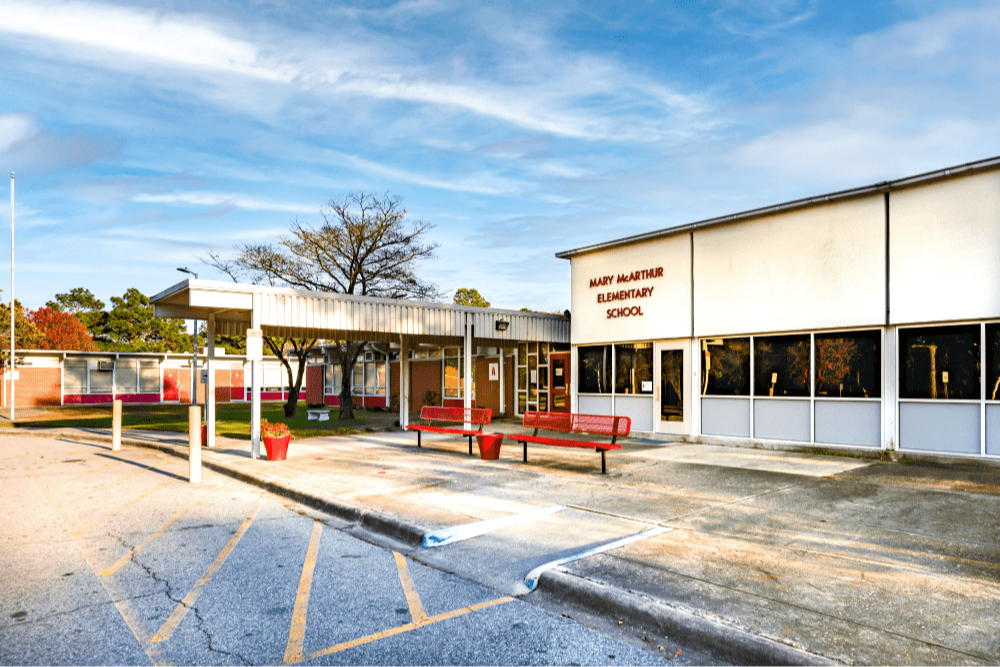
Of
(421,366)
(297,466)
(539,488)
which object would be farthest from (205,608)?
(421,366)

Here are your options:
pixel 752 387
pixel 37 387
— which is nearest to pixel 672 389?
pixel 752 387

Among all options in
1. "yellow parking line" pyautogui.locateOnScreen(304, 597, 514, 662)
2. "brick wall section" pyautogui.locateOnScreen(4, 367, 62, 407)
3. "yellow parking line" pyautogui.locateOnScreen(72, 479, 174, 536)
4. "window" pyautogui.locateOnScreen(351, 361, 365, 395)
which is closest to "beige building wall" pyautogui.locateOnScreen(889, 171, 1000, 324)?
"yellow parking line" pyautogui.locateOnScreen(304, 597, 514, 662)

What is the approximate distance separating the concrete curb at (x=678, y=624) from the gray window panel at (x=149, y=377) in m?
52.7

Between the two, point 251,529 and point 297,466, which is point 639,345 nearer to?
point 297,466

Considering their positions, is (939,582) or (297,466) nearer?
(939,582)

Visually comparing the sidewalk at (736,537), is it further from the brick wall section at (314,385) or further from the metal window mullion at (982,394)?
the brick wall section at (314,385)

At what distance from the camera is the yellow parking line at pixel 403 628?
4.25 meters

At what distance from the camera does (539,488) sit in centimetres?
976

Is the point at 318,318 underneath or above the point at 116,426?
above

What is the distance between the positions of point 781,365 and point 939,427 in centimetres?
318

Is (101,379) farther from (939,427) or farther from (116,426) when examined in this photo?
(939,427)

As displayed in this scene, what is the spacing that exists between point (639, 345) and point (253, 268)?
51.5 feet

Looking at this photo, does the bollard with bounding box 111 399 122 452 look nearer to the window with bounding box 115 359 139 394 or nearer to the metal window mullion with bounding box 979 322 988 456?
the metal window mullion with bounding box 979 322 988 456

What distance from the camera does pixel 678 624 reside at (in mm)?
4492
